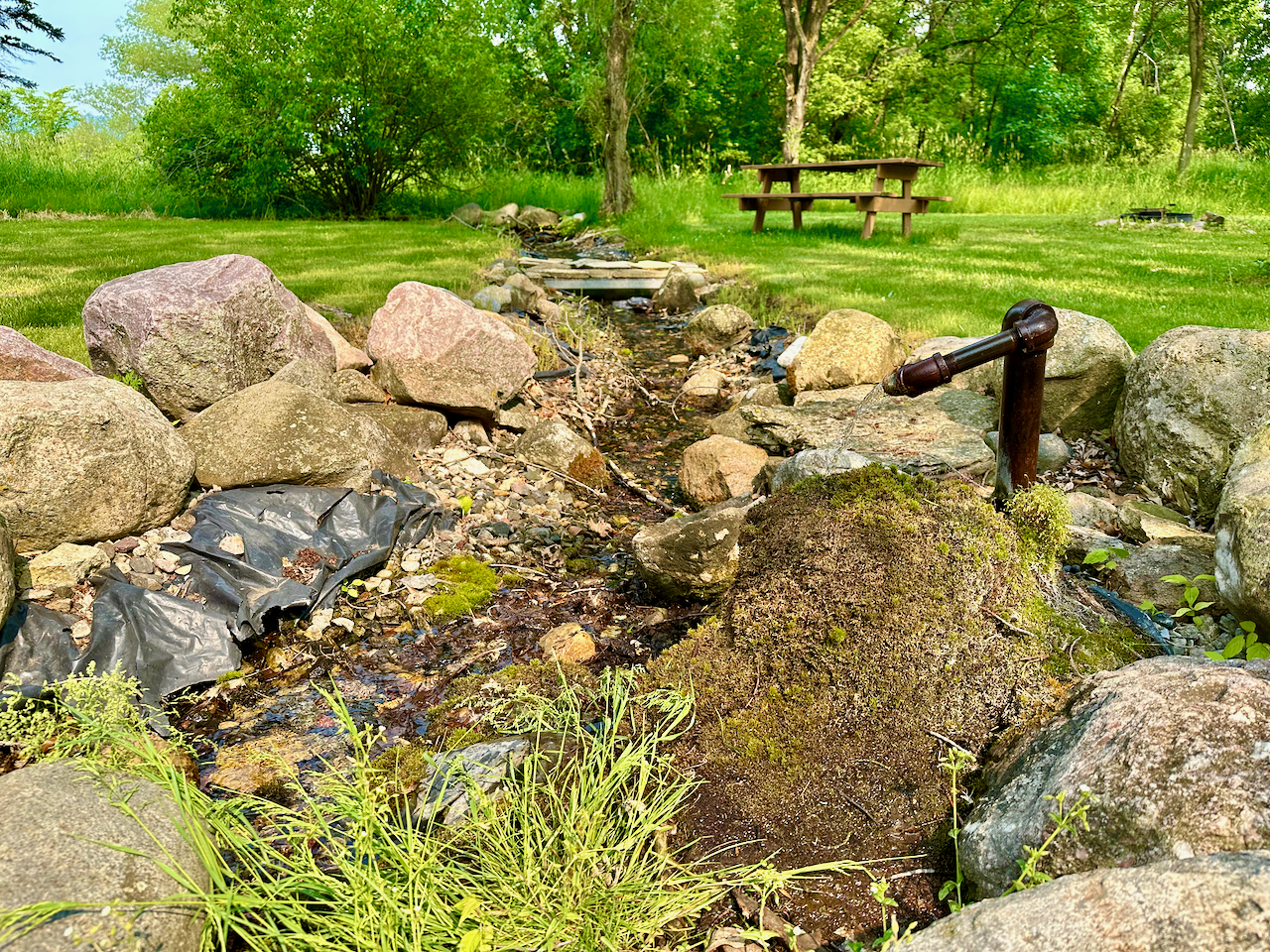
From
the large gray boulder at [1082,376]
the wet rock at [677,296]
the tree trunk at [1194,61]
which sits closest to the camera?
the large gray boulder at [1082,376]

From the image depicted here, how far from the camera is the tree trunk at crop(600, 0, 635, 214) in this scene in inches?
568

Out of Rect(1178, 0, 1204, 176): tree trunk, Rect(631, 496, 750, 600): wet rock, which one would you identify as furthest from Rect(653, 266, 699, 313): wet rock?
Rect(1178, 0, 1204, 176): tree trunk

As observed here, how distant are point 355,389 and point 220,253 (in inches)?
224

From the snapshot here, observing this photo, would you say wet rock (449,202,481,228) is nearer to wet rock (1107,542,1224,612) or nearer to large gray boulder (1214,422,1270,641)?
wet rock (1107,542,1224,612)

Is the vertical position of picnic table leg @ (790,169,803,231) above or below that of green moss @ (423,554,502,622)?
above

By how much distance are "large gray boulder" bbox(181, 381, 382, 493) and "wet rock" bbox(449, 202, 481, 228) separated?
1182 centimetres

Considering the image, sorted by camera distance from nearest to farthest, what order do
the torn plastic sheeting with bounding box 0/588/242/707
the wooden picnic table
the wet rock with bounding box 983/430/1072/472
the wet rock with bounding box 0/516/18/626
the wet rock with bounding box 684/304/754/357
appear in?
the wet rock with bounding box 0/516/18/626, the torn plastic sheeting with bounding box 0/588/242/707, the wet rock with bounding box 983/430/1072/472, the wet rock with bounding box 684/304/754/357, the wooden picnic table

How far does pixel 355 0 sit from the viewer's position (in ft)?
46.0

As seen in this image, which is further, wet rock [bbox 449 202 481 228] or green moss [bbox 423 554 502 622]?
wet rock [bbox 449 202 481 228]

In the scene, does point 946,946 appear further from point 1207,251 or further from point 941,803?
point 1207,251

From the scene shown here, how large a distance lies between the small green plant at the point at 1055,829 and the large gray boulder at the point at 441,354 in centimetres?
453

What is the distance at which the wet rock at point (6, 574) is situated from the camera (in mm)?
2809

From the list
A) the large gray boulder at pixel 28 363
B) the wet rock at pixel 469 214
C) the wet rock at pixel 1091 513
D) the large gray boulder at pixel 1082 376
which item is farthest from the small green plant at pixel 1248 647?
the wet rock at pixel 469 214

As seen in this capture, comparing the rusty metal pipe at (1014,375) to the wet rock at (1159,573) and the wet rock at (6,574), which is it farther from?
the wet rock at (6,574)
